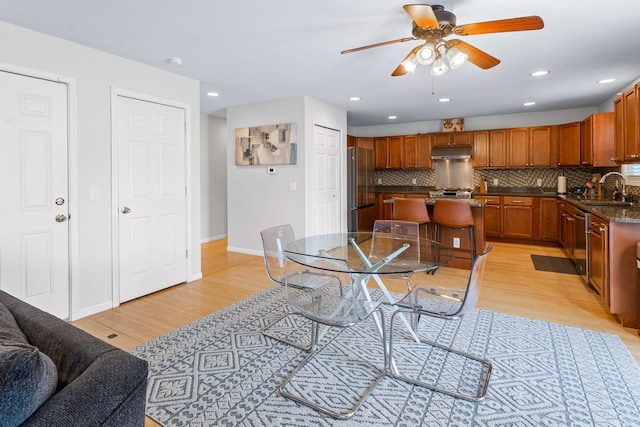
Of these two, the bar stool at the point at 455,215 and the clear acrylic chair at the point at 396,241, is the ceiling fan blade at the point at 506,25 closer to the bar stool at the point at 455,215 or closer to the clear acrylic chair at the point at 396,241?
the clear acrylic chair at the point at 396,241

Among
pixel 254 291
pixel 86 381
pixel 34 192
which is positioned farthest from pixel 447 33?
pixel 34 192

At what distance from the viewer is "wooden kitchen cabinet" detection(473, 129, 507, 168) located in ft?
20.8

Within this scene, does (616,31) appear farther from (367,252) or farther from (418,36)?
(367,252)

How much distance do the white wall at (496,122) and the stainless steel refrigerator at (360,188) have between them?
107 centimetres

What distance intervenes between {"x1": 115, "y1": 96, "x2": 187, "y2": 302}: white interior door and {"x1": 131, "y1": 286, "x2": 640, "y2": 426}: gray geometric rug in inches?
43.9

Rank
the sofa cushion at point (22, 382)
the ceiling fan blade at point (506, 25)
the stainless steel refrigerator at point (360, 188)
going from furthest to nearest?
the stainless steel refrigerator at point (360, 188) → the ceiling fan blade at point (506, 25) → the sofa cushion at point (22, 382)

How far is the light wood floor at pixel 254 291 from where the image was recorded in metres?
2.72

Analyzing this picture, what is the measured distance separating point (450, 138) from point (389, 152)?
128cm

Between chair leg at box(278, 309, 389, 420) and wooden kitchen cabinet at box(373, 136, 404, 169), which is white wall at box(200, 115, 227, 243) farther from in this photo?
chair leg at box(278, 309, 389, 420)

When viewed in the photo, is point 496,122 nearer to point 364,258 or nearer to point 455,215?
point 455,215

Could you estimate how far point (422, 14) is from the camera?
196 centimetres

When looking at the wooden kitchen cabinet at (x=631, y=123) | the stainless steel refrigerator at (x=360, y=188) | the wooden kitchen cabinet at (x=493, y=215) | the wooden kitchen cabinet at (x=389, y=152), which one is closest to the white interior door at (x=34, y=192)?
the stainless steel refrigerator at (x=360, y=188)

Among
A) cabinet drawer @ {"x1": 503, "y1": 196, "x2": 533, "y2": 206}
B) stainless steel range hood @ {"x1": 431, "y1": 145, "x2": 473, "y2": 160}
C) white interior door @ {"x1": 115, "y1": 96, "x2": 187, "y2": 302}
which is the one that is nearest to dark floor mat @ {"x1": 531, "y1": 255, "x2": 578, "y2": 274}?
cabinet drawer @ {"x1": 503, "y1": 196, "x2": 533, "y2": 206}

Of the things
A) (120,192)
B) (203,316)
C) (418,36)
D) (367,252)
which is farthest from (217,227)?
(418,36)
